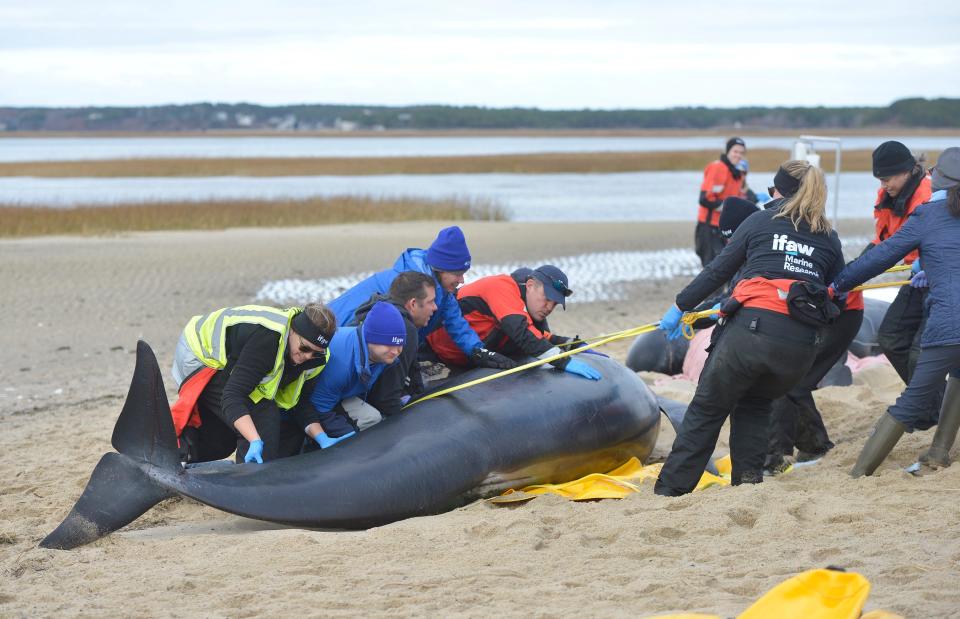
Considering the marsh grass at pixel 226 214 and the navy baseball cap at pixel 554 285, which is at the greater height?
the navy baseball cap at pixel 554 285

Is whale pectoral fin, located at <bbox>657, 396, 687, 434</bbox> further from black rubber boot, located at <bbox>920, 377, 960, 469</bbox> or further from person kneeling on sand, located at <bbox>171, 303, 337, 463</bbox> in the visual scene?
person kneeling on sand, located at <bbox>171, 303, 337, 463</bbox>

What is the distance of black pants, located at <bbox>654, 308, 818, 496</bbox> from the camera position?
6477 millimetres

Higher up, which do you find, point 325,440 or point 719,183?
point 719,183

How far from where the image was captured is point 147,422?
610 centimetres

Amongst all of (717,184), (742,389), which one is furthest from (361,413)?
(717,184)

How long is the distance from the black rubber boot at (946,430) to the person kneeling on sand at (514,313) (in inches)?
Answer: 85.6

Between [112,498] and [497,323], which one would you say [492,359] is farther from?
[112,498]

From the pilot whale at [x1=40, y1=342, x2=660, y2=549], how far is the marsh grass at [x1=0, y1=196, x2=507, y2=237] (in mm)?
19832

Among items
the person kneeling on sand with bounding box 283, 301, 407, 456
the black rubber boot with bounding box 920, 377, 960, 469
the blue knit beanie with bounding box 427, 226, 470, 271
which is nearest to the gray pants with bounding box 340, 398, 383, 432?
the person kneeling on sand with bounding box 283, 301, 407, 456

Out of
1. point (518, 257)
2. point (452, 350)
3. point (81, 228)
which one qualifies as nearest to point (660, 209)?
point (518, 257)

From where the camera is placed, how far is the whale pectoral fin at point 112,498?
6.03 metres

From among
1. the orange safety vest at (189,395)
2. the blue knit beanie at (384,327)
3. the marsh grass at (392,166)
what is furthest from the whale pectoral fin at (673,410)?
→ the marsh grass at (392,166)

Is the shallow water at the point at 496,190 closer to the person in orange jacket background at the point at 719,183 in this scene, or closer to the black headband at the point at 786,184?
the person in orange jacket background at the point at 719,183

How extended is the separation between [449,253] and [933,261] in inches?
118
